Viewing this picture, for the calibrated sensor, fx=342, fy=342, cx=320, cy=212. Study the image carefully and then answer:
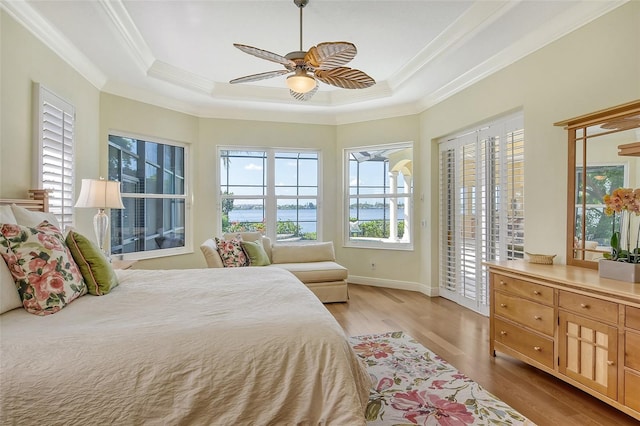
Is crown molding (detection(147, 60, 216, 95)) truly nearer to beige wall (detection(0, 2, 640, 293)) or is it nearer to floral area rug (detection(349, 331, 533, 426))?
beige wall (detection(0, 2, 640, 293))

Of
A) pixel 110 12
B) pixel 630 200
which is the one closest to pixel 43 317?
pixel 110 12

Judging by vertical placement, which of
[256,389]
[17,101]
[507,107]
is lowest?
[256,389]

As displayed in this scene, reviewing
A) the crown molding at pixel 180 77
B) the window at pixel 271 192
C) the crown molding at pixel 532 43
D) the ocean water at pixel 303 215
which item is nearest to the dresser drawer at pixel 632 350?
the crown molding at pixel 532 43

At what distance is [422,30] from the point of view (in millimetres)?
3152

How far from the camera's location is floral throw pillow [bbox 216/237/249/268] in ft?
13.4

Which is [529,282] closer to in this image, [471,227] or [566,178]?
[566,178]

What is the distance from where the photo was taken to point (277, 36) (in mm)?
3291

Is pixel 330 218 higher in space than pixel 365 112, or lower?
lower

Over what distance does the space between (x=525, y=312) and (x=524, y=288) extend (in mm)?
171

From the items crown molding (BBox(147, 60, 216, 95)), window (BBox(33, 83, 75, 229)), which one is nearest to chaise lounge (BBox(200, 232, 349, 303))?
window (BBox(33, 83, 75, 229))

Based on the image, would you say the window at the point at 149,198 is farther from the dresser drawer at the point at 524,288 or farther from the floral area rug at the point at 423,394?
the dresser drawer at the point at 524,288

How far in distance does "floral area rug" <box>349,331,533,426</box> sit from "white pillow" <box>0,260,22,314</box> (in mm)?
1843

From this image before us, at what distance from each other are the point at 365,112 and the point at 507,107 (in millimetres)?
2274

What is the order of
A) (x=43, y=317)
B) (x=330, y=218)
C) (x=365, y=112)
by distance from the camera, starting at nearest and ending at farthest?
(x=43, y=317), (x=365, y=112), (x=330, y=218)
